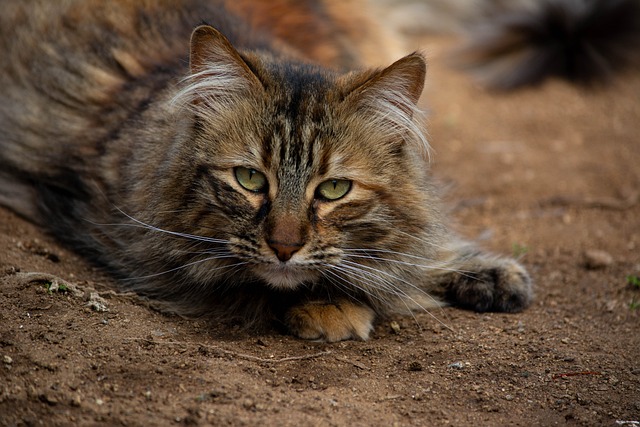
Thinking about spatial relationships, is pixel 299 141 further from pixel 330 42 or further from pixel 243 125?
pixel 330 42

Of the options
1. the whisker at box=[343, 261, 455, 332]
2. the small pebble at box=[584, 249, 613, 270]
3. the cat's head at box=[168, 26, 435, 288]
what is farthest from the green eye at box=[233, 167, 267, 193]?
the small pebble at box=[584, 249, 613, 270]

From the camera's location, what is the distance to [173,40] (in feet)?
12.8

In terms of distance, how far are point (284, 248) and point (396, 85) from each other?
76cm

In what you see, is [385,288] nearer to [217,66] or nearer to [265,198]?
[265,198]

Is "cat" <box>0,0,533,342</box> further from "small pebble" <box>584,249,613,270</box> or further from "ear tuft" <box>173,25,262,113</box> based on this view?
"small pebble" <box>584,249,613,270</box>

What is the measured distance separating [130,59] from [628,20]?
4002 mm

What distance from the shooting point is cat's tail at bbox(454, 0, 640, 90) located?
19.4 feet

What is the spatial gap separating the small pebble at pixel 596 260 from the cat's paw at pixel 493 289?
68 centimetres

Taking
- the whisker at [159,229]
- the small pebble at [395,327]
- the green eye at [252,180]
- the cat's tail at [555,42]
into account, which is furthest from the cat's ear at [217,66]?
the cat's tail at [555,42]

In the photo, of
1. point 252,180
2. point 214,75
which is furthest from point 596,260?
point 214,75

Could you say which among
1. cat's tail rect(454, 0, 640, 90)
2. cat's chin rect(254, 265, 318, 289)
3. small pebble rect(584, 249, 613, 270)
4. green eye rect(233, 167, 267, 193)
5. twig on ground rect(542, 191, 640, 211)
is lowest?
cat's chin rect(254, 265, 318, 289)

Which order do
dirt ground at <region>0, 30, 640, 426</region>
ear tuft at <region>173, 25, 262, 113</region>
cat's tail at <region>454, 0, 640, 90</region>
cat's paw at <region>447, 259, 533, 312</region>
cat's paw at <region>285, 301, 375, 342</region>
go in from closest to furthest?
dirt ground at <region>0, 30, 640, 426</region> < ear tuft at <region>173, 25, 262, 113</region> < cat's paw at <region>285, 301, 375, 342</region> < cat's paw at <region>447, 259, 533, 312</region> < cat's tail at <region>454, 0, 640, 90</region>

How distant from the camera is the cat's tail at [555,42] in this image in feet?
19.4

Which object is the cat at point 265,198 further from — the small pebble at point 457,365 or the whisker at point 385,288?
the small pebble at point 457,365
